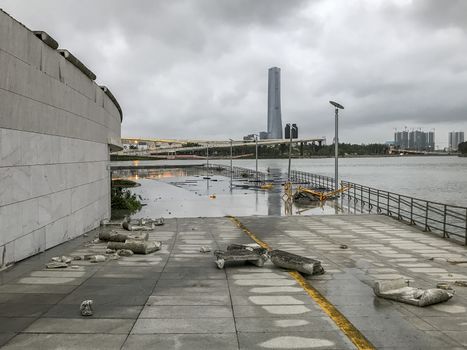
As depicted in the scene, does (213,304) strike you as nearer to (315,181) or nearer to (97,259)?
(97,259)

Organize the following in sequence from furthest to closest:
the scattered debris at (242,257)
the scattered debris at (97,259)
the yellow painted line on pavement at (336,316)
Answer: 1. the scattered debris at (97,259)
2. the scattered debris at (242,257)
3. the yellow painted line on pavement at (336,316)

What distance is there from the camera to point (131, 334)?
5953 millimetres

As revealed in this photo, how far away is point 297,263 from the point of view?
9.57 m

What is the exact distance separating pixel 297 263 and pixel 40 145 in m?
7.26

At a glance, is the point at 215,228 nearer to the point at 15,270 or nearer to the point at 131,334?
the point at 15,270

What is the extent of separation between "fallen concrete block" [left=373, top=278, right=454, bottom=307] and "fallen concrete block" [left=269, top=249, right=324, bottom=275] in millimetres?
1679

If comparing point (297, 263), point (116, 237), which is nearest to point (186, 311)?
point (297, 263)

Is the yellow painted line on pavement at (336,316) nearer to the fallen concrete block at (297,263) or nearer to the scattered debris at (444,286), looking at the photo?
the fallen concrete block at (297,263)

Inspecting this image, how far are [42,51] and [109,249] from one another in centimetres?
550

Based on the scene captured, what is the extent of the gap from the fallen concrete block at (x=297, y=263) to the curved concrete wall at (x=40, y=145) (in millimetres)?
5938

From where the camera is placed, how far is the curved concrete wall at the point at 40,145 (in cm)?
996

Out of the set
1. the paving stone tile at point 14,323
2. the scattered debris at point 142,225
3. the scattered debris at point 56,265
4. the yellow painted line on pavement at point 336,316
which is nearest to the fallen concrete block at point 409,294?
the yellow painted line on pavement at point 336,316

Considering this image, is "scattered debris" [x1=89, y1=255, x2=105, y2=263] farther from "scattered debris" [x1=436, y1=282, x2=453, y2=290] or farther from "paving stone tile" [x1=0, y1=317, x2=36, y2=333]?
"scattered debris" [x1=436, y1=282, x2=453, y2=290]

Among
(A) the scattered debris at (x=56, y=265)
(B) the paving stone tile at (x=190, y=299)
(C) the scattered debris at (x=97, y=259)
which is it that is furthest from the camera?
(C) the scattered debris at (x=97, y=259)
